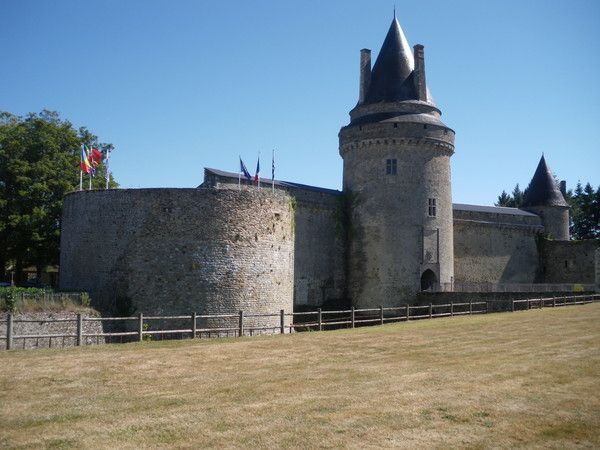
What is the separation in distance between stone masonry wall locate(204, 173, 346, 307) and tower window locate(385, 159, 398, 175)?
322 cm

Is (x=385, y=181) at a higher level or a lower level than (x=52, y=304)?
higher

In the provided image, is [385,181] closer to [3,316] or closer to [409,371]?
[3,316]

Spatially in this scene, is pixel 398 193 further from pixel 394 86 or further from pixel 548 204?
pixel 548 204

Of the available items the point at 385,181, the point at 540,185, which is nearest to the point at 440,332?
the point at 385,181

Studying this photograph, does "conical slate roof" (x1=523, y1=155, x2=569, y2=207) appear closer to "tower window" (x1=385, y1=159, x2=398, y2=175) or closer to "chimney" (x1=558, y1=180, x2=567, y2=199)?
"chimney" (x1=558, y1=180, x2=567, y2=199)

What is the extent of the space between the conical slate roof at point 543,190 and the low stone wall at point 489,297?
1758cm

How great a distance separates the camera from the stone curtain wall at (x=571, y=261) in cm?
4619

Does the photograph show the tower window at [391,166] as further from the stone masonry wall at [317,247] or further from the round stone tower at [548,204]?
the round stone tower at [548,204]

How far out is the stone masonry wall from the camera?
34531mm

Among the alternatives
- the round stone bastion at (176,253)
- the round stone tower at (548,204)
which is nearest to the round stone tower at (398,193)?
the round stone bastion at (176,253)

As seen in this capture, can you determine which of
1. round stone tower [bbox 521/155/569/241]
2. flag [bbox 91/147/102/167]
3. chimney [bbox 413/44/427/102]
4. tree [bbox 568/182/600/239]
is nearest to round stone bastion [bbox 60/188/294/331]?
flag [bbox 91/147/102/167]

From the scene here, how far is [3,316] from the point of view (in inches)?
800

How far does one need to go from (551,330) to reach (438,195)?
2016cm

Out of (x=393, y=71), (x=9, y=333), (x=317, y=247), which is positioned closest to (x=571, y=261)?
(x=393, y=71)
